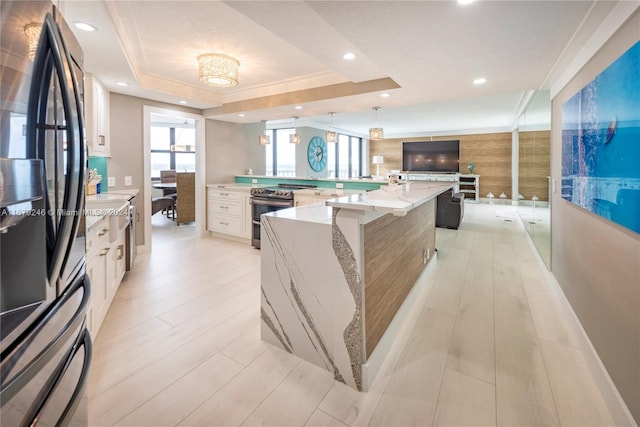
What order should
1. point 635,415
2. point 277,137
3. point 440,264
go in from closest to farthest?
Result: point 635,415 → point 440,264 → point 277,137

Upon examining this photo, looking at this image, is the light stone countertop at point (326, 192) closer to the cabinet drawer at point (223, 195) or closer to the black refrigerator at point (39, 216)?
the cabinet drawer at point (223, 195)

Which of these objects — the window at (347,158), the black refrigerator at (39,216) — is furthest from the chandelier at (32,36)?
the window at (347,158)

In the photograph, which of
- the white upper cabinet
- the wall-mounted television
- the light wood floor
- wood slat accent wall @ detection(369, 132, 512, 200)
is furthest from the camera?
the wall-mounted television

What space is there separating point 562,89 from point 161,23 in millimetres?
3663

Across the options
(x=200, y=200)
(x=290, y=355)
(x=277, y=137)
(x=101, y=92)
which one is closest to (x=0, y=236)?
(x=290, y=355)

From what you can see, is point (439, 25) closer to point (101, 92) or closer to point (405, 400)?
point (405, 400)

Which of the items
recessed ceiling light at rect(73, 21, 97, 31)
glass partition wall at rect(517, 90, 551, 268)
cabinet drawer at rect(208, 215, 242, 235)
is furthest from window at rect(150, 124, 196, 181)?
glass partition wall at rect(517, 90, 551, 268)

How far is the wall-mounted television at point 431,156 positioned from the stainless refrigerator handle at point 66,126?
11.2m

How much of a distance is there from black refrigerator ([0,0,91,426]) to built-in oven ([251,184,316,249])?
344cm

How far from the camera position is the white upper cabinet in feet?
9.84

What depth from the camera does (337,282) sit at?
1.72 metres

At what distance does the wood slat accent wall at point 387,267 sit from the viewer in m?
1.76

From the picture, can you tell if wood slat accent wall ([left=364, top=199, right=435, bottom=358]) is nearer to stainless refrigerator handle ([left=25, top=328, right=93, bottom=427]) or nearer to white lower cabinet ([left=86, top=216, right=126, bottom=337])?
stainless refrigerator handle ([left=25, top=328, right=93, bottom=427])

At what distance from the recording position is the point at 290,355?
199 cm
